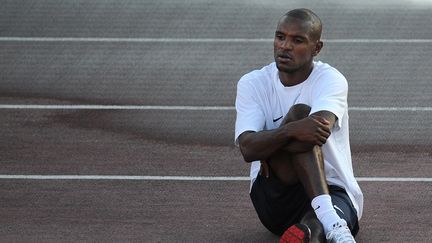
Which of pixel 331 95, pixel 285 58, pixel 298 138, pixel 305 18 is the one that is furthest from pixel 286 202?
pixel 305 18

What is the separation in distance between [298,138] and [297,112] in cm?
20

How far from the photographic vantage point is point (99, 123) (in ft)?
26.8

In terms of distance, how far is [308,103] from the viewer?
18.4 feet

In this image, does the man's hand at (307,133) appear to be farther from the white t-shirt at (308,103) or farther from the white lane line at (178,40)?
the white lane line at (178,40)

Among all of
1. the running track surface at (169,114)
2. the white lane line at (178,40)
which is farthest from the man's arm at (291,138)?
the white lane line at (178,40)

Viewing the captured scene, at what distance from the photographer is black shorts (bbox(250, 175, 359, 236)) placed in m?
5.55

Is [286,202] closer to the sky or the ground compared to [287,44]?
closer to the ground

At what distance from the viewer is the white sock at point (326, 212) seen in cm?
531

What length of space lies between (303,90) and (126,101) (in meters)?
Result: 3.23

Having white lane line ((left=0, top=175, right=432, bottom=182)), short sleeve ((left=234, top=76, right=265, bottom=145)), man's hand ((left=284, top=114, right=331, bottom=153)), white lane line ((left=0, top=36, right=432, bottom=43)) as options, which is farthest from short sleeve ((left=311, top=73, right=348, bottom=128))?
white lane line ((left=0, top=36, right=432, bottom=43))

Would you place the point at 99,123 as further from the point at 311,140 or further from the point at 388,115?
the point at 311,140

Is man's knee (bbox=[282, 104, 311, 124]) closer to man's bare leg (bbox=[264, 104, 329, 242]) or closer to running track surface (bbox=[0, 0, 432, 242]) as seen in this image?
man's bare leg (bbox=[264, 104, 329, 242])

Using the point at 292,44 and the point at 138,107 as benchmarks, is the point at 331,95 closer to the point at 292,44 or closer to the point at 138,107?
the point at 292,44

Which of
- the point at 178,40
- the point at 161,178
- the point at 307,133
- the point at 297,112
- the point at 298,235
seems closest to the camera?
the point at 298,235
